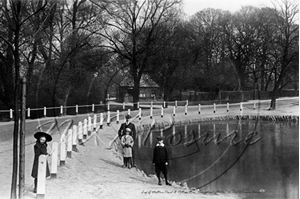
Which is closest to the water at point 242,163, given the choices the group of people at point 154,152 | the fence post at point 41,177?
the group of people at point 154,152

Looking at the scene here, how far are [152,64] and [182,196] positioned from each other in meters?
21.7

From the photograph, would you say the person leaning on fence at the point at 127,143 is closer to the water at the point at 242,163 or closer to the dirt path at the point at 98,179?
the dirt path at the point at 98,179

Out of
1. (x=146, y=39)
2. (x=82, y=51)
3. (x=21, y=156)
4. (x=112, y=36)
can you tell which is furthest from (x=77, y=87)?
(x=21, y=156)

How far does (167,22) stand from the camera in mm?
27391

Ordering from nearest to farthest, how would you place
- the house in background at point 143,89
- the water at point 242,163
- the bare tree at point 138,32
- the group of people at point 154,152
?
the water at point 242,163 < the group of people at point 154,152 < the bare tree at point 138,32 < the house in background at point 143,89

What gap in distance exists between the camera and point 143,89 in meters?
33.3

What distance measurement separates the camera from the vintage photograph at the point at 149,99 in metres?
7.14

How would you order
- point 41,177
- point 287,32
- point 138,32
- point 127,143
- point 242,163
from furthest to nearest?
point 138,32, point 127,143, point 242,163, point 287,32, point 41,177

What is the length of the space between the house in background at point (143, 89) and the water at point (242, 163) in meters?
15.4

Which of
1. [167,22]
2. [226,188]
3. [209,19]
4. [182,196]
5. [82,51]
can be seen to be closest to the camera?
[182,196]

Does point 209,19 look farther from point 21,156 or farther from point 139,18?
point 139,18

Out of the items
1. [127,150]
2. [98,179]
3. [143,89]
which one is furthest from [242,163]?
[143,89]

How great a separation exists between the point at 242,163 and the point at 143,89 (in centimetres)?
2312

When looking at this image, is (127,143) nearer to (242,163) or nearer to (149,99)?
(242,163)
